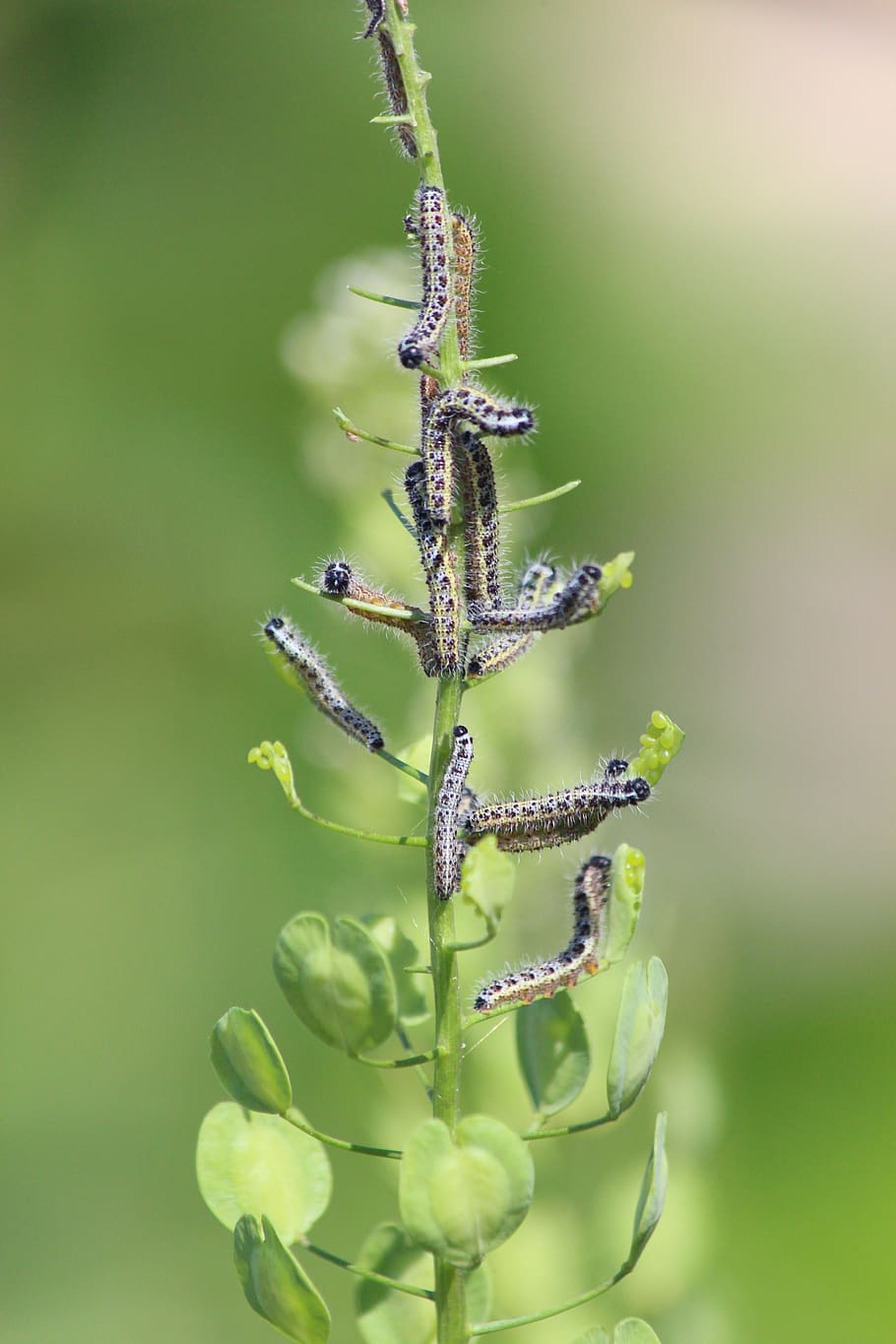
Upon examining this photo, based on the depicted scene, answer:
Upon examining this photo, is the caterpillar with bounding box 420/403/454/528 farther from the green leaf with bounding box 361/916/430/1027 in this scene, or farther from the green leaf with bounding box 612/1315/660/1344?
the green leaf with bounding box 612/1315/660/1344

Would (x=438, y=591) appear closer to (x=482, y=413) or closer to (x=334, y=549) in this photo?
(x=482, y=413)

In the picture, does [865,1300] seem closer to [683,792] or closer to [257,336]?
[683,792]

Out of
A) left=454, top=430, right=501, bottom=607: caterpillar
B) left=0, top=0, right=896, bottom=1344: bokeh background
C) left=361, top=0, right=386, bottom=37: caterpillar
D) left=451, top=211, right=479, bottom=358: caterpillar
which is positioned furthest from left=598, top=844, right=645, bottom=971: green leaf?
left=0, top=0, right=896, bottom=1344: bokeh background

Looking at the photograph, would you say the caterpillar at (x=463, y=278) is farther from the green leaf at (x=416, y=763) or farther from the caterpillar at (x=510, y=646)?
the green leaf at (x=416, y=763)

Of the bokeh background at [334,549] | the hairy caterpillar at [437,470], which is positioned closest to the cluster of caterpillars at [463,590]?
the hairy caterpillar at [437,470]

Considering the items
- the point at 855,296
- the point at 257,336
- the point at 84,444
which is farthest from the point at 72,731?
the point at 855,296
